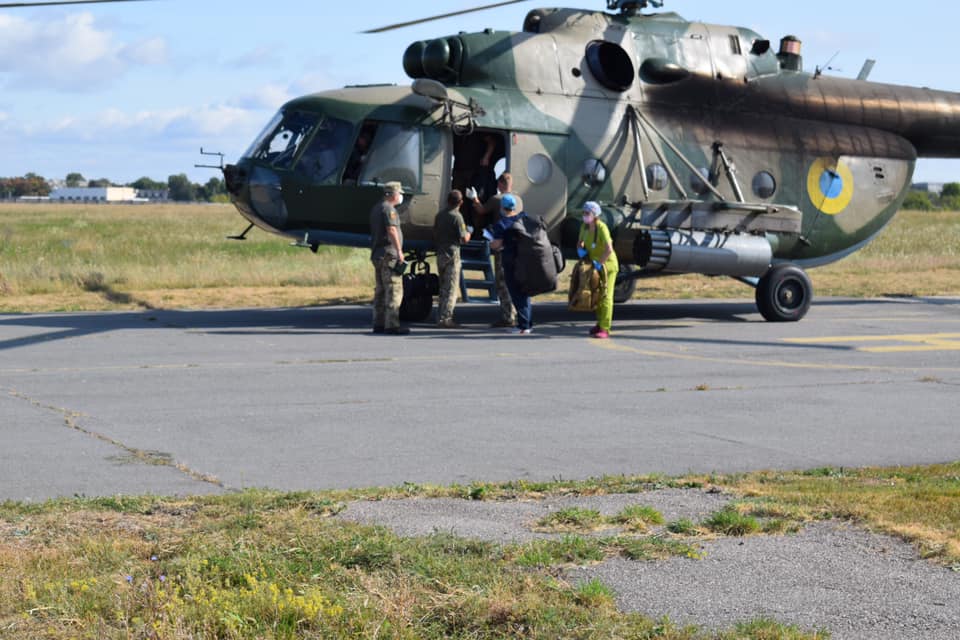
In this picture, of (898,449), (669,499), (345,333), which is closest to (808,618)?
(669,499)

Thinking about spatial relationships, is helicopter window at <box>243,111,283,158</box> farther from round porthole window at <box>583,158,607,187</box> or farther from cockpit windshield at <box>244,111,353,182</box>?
round porthole window at <box>583,158,607,187</box>

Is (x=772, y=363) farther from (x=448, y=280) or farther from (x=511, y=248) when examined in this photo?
(x=448, y=280)

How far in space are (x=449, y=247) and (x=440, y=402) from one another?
634 centimetres

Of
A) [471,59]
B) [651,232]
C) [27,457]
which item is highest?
[471,59]

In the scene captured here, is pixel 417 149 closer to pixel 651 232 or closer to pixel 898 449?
pixel 651 232

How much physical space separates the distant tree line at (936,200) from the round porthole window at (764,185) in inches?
3513

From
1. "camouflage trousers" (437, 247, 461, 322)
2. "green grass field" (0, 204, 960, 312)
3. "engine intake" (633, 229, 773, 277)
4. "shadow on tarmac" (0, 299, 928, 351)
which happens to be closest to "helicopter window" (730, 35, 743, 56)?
"engine intake" (633, 229, 773, 277)

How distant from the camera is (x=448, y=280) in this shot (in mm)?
17891

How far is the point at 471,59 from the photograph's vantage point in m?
19.0

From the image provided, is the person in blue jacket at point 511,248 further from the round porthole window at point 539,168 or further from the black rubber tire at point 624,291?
the black rubber tire at point 624,291

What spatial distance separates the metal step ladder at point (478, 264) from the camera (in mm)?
→ 18375

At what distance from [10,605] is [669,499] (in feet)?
12.8

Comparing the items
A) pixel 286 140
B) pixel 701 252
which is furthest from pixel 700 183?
pixel 286 140

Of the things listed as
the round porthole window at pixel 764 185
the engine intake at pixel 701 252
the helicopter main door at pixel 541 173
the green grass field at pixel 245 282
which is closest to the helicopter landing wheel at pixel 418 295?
the helicopter main door at pixel 541 173
